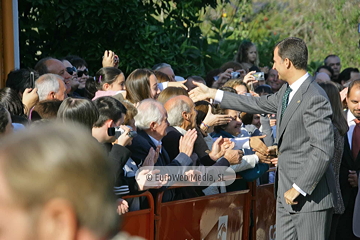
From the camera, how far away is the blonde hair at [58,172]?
1057 millimetres

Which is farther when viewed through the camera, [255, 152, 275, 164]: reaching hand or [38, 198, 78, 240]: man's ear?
[255, 152, 275, 164]: reaching hand

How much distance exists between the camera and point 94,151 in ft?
3.73

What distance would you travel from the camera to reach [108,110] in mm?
4473

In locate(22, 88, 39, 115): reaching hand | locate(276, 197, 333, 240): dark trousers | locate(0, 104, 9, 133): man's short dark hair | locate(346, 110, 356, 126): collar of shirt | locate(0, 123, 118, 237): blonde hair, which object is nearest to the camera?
locate(0, 123, 118, 237): blonde hair

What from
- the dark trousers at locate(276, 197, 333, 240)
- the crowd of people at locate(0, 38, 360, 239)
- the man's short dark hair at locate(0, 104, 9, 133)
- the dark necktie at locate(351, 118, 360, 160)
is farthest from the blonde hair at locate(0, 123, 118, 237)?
the dark necktie at locate(351, 118, 360, 160)

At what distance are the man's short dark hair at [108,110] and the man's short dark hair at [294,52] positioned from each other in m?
1.44

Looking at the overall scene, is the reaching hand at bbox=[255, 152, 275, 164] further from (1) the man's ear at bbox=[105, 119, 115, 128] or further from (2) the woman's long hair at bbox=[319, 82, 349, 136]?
(1) the man's ear at bbox=[105, 119, 115, 128]

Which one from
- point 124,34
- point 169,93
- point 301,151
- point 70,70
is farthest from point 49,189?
point 124,34

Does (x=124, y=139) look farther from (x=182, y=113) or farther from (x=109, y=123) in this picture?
(x=182, y=113)

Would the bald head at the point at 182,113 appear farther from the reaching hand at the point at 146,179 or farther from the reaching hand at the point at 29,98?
the reaching hand at the point at 29,98

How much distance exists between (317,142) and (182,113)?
1320 mm

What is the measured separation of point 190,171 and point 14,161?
3970 mm

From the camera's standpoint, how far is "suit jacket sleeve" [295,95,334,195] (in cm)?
466

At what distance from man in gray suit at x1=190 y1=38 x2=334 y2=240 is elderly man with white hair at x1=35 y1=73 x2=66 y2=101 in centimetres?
203
